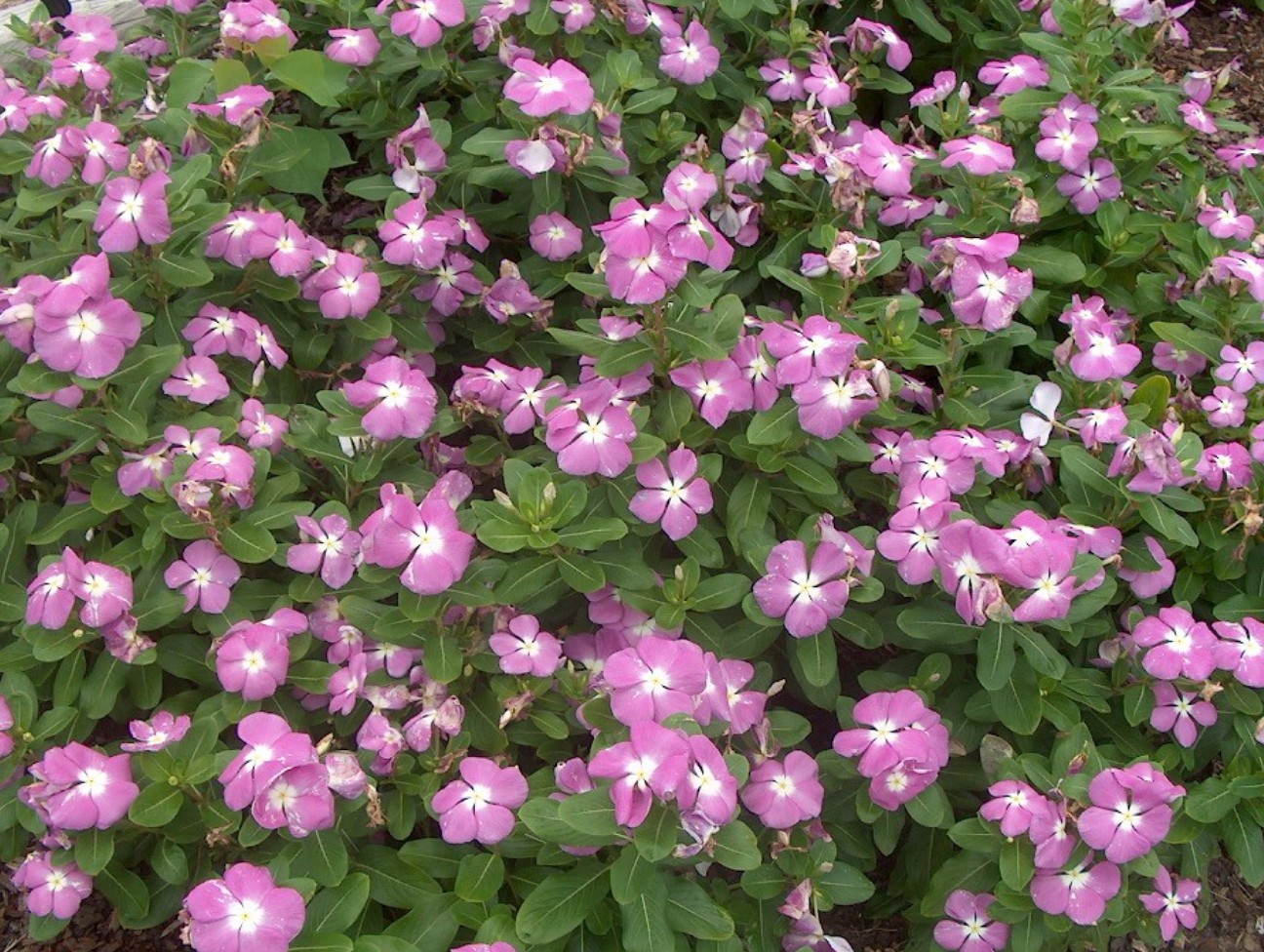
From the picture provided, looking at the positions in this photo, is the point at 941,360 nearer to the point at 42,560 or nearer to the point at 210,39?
the point at 42,560

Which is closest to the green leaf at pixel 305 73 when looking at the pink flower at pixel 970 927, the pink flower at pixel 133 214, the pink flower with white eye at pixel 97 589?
the pink flower at pixel 133 214

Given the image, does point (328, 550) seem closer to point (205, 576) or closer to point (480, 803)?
point (205, 576)

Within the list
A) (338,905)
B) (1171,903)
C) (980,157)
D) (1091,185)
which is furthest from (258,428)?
(1091,185)

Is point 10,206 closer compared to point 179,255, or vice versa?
point 179,255

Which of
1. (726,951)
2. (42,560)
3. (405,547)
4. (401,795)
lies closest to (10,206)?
(42,560)

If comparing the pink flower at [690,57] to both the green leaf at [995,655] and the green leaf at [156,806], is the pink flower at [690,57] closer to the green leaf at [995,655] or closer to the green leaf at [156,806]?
the green leaf at [995,655]

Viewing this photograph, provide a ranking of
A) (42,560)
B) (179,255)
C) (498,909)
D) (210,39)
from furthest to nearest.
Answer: (210,39) → (179,255) → (42,560) → (498,909)

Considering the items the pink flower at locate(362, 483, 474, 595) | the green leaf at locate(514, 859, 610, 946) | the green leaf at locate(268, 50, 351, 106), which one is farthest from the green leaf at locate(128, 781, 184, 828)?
the green leaf at locate(268, 50, 351, 106)
